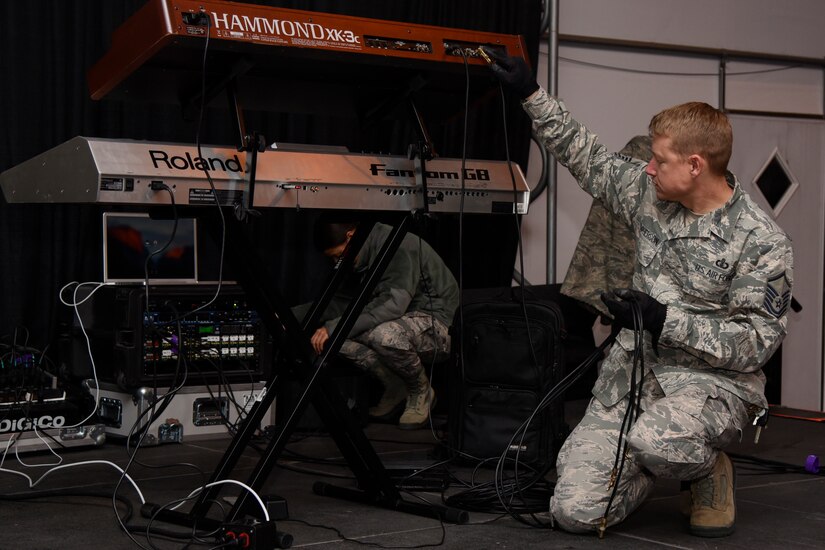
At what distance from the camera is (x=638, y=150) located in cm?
441

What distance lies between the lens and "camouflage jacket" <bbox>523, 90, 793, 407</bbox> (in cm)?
246

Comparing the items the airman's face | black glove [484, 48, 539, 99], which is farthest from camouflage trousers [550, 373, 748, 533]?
black glove [484, 48, 539, 99]

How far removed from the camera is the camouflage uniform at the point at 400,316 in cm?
420

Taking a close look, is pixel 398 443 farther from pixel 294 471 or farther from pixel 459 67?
pixel 459 67

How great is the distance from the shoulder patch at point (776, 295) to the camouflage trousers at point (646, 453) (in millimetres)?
236

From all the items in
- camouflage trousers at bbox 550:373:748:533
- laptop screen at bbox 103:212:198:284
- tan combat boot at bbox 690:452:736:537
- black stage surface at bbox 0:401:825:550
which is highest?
laptop screen at bbox 103:212:198:284

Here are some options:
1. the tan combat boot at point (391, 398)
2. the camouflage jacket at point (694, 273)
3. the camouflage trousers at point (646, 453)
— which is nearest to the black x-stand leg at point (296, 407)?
the camouflage trousers at point (646, 453)

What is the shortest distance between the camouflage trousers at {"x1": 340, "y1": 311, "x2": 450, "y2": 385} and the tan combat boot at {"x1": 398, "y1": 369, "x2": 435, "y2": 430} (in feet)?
0.12

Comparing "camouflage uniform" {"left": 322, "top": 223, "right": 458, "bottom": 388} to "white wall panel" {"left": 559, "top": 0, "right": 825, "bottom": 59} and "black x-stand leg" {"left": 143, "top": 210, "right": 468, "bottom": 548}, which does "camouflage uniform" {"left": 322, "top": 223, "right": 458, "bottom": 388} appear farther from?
"white wall panel" {"left": 559, "top": 0, "right": 825, "bottom": 59}

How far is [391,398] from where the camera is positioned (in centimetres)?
446

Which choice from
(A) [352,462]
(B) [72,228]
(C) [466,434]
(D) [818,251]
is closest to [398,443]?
(C) [466,434]

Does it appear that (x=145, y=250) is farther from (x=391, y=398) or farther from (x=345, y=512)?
(x=345, y=512)

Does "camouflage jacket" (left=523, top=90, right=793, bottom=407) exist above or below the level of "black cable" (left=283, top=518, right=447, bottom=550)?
above

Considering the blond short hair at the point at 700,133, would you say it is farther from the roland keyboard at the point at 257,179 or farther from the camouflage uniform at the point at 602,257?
the camouflage uniform at the point at 602,257
